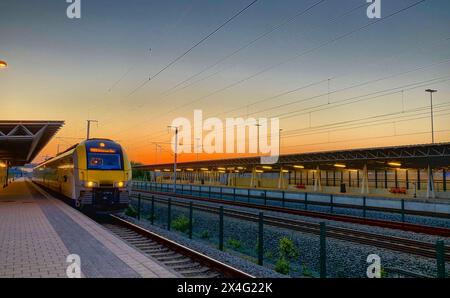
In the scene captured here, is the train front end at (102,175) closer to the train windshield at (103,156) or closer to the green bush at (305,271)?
the train windshield at (103,156)

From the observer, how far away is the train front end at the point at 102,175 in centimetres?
1678

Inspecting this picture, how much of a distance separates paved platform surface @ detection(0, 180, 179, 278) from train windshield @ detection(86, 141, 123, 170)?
Answer: 3823mm

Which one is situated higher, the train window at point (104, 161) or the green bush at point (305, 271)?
the train window at point (104, 161)

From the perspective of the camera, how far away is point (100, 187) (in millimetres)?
16969

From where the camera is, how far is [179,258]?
9.84 metres

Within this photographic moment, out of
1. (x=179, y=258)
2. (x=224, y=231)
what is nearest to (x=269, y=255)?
(x=179, y=258)

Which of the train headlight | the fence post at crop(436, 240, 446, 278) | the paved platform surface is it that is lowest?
the paved platform surface

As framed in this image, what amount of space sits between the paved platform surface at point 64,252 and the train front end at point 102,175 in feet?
9.48

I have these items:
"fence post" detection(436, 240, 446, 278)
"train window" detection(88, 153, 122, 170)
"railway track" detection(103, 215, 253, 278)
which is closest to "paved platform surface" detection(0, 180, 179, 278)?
"railway track" detection(103, 215, 253, 278)

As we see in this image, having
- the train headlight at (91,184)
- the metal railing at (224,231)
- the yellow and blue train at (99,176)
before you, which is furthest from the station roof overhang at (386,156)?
the train headlight at (91,184)

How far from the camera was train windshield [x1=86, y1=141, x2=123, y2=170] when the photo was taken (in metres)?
17.2

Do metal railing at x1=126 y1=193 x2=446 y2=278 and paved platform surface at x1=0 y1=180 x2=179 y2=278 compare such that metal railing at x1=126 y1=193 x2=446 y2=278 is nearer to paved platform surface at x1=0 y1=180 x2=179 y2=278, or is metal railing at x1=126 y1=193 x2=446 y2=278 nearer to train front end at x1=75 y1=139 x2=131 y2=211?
train front end at x1=75 y1=139 x2=131 y2=211
